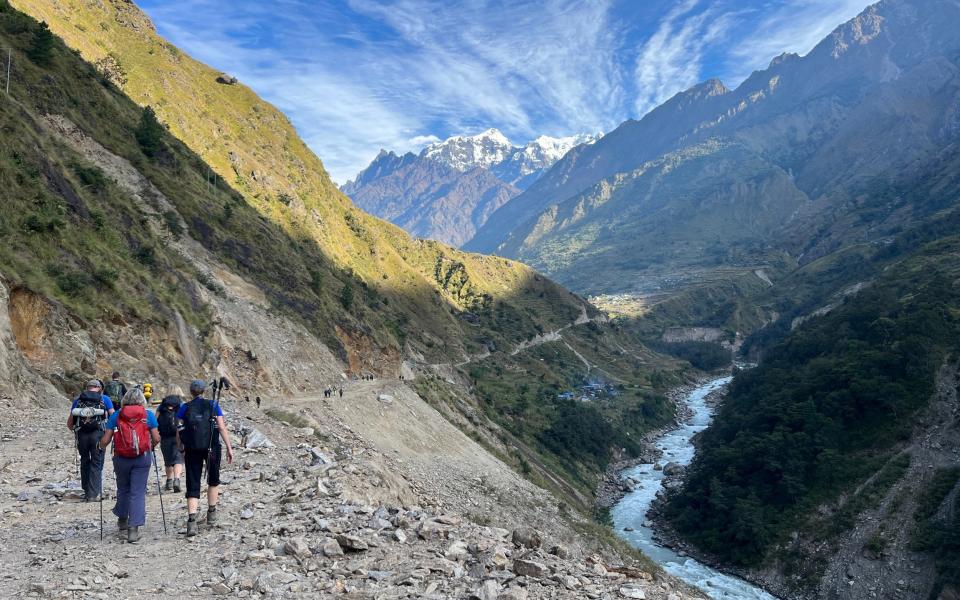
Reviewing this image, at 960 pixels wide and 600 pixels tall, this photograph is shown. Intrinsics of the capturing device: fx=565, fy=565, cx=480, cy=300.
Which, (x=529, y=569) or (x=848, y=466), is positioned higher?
(x=529, y=569)

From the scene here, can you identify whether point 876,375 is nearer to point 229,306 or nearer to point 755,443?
point 755,443

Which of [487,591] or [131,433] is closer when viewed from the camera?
[487,591]

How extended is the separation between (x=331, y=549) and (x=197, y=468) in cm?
311

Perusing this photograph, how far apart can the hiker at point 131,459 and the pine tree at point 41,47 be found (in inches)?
1752

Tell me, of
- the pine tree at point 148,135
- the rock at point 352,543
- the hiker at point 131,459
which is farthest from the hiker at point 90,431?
the pine tree at point 148,135

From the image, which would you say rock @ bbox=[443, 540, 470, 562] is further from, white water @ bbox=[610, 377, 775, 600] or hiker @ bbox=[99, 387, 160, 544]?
white water @ bbox=[610, 377, 775, 600]

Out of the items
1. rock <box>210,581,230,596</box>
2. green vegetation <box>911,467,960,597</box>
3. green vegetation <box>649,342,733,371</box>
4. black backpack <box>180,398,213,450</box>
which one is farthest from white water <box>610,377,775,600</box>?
green vegetation <box>649,342,733,371</box>

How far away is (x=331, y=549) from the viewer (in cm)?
907

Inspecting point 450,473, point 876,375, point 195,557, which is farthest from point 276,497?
point 876,375

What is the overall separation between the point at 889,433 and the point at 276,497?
64442mm

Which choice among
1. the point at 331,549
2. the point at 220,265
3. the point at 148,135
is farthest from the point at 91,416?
the point at 148,135

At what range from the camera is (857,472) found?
5488 cm

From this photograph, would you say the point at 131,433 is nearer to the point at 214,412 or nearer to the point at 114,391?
the point at 214,412

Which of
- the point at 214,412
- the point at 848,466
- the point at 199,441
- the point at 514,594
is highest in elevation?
the point at 214,412
